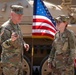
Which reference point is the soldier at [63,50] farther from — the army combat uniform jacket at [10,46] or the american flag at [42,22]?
the american flag at [42,22]

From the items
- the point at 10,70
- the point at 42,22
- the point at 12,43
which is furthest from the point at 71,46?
the point at 42,22

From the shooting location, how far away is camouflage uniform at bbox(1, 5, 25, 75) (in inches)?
245

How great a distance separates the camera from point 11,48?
6.34m

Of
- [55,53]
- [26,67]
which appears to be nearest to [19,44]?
[55,53]

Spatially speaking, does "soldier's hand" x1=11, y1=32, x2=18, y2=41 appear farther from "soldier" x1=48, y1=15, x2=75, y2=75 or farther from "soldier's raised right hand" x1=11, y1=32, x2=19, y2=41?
"soldier" x1=48, y1=15, x2=75, y2=75

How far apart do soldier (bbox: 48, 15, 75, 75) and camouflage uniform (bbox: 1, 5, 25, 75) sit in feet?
2.45

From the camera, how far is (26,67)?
28.6ft

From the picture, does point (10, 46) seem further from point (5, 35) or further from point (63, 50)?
point (63, 50)

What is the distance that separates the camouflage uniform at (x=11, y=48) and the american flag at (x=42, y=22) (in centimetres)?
120

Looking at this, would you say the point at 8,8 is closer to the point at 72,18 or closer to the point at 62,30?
the point at 72,18

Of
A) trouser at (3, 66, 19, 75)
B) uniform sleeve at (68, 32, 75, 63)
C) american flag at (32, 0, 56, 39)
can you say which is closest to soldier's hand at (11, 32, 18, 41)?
trouser at (3, 66, 19, 75)

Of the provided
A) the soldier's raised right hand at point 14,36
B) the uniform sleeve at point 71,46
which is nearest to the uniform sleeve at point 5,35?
the soldier's raised right hand at point 14,36

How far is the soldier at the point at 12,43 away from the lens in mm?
6211

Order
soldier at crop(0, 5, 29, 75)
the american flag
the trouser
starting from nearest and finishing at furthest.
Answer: soldier at crop(0, 5, 29, 75) < the trouser < the american flag
